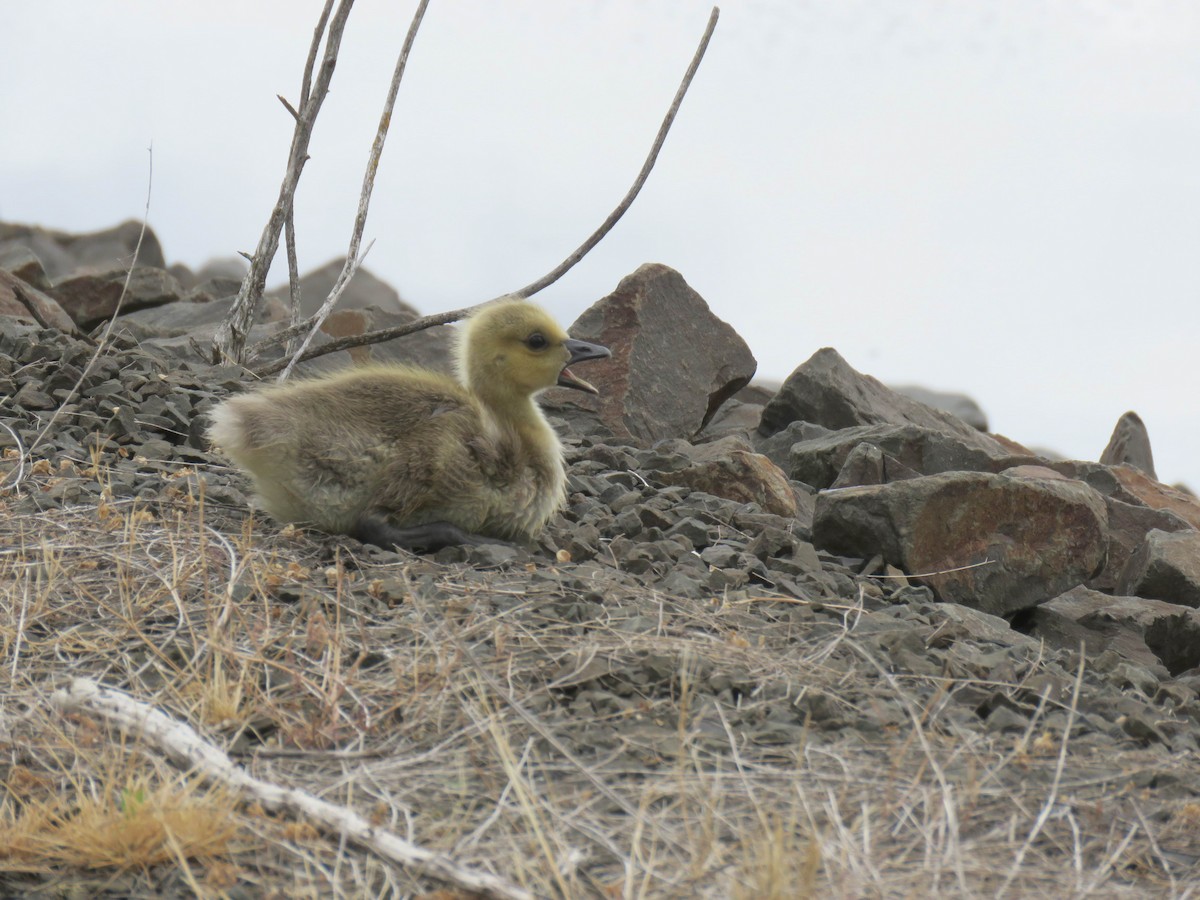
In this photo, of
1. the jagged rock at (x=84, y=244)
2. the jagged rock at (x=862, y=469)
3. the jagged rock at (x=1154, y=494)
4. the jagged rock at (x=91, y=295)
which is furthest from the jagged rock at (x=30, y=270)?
the jagged rock at (x=1154, y=494)

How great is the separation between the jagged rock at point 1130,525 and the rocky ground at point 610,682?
48cm

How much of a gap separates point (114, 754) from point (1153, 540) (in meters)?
6.20

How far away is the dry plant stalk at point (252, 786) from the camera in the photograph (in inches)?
151

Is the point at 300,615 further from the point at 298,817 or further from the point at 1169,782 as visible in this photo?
the point at 1169,782

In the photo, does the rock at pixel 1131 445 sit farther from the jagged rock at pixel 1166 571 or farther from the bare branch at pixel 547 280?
the bare branch at pixel 547 280

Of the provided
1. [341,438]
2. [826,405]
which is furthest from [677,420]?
[341,438]

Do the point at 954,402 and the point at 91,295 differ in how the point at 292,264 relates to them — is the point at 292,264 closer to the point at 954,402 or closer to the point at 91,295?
the point at 91,295

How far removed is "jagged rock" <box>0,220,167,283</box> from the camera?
723 inches

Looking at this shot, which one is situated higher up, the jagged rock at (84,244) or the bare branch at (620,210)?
the bare branch at (620,210)

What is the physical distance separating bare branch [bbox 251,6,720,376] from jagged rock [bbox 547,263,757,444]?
464mm

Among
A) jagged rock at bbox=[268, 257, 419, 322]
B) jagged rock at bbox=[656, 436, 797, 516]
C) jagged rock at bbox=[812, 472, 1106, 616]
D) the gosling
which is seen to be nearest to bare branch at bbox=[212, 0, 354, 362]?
the gosling

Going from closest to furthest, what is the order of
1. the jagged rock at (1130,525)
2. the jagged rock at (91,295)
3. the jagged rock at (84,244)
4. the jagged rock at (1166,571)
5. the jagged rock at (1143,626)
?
the jagged rock at (1143,626) < the jagged rock at (1166,571) < the jagged rock at (1130,525) < the jagged rock at (91,295) < the jagged rock at (84,244)

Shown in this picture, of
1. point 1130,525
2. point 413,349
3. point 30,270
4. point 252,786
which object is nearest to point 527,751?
point 252,786

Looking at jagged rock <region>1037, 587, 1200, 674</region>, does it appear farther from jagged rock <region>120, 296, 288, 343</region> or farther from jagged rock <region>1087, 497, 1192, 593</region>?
jagged rock <region>120, 296, 288, 343</region>
